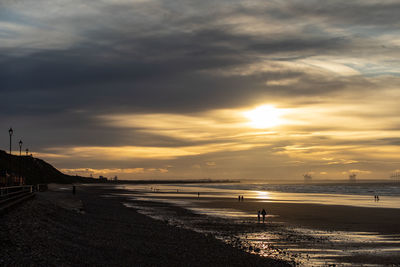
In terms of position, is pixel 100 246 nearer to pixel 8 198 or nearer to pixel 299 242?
pixel 8 198

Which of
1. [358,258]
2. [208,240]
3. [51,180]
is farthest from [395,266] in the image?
[51,180]

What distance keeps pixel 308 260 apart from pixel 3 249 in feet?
54.4

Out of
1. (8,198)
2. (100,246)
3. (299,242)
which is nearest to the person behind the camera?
(100,246)

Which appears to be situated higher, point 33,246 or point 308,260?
point 33,246

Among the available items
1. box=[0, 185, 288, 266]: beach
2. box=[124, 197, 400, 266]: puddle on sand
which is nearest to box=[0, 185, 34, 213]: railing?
box=[0, 185, 288, 266]: beach

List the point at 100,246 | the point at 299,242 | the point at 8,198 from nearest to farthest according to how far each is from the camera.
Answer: the point at 100,246 → the point at 299,242 → the point at 8,198

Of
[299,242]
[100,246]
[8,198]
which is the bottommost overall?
[299,242]

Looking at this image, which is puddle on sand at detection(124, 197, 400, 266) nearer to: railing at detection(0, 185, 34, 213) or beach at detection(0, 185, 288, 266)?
beach at detection(0, 185, 288, 266)

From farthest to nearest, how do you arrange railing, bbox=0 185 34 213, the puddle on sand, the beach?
railing, bbox=0 185 34 213 → the puddle on sand → the beach

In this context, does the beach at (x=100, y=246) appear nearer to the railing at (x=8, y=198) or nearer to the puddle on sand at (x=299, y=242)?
the railing at (x=8, y=198)

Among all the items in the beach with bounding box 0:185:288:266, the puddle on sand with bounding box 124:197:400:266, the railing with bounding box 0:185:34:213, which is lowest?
the puddle on sand with bounding box 124:197:400:266

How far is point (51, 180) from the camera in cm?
17662

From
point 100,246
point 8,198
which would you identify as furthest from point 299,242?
point 8,198

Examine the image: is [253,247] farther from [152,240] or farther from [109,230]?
[109,230]
